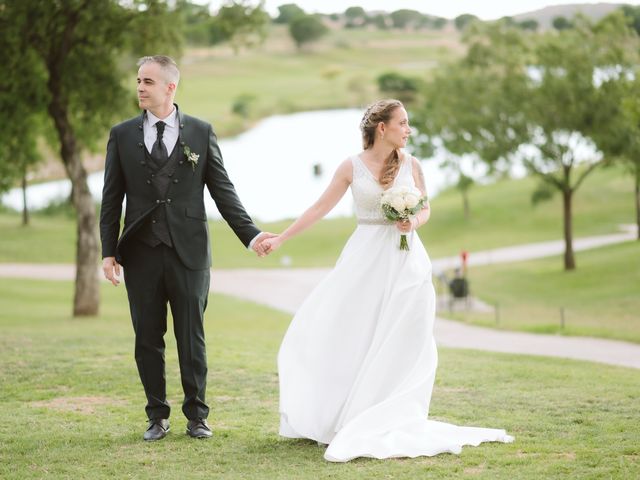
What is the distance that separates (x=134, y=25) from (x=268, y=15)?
122 inches

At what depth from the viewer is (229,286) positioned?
31.5m

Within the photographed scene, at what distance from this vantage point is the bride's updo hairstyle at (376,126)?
7.30 m

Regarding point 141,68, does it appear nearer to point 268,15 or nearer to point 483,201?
point 268,15

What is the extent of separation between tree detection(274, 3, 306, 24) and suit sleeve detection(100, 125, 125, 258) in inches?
5977

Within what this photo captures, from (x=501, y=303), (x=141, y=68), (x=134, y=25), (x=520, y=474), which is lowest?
(x=501, y=303)

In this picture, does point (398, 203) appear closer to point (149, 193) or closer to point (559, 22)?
point (149, 193)

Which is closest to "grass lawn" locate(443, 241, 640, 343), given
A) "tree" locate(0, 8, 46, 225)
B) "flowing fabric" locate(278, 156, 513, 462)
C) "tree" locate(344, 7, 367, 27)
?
Result: "tree" locate(0, 8, 46, 225)

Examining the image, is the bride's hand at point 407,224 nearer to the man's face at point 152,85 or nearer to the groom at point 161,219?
the groom at point 161,219

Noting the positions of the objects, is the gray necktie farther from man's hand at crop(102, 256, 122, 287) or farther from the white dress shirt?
man's hand at crop(102, 256, 122, 287)

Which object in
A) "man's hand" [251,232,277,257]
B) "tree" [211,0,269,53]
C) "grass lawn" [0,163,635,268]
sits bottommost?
"grass lawn" [0,163,635,268]

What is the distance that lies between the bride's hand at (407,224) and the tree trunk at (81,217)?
15.7m

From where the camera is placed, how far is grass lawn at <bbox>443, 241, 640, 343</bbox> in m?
21.6

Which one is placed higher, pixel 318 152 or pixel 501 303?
pixel 318 152

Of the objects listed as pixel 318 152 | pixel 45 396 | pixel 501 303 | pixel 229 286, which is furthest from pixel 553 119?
pixel 318 152
